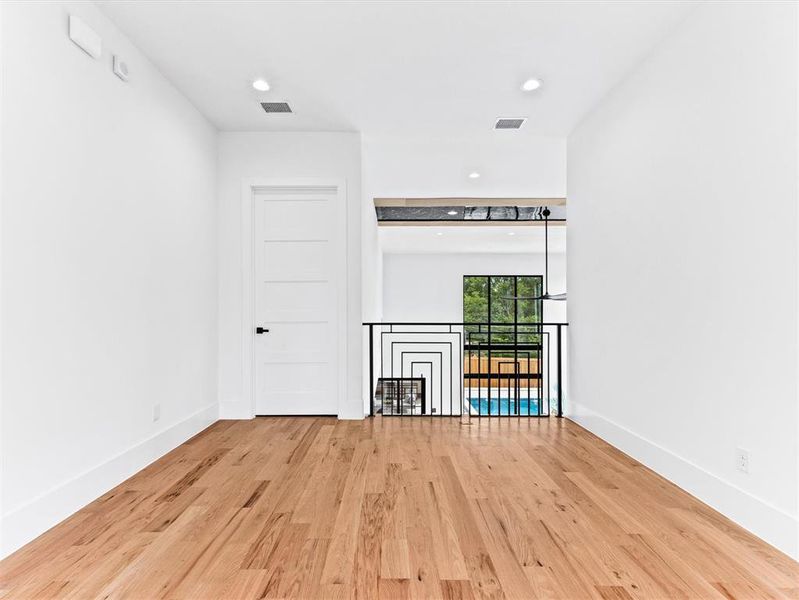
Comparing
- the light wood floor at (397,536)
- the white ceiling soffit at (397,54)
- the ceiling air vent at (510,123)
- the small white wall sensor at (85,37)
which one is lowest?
the light wood floor at (397,536)

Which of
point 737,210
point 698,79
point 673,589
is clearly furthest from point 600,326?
point 673,589

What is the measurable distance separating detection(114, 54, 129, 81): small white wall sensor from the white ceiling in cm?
506

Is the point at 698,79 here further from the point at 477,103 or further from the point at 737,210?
the point at 477,103

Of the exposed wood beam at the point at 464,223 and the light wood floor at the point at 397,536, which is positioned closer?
the light wood floor at the point at 397,536

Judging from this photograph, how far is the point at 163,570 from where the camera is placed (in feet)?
5.47

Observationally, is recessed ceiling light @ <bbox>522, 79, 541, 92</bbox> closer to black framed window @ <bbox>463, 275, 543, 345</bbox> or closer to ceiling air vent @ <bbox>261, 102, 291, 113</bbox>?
ceiling air vent @ <bbox>261, 102, 291, 113</bbox>

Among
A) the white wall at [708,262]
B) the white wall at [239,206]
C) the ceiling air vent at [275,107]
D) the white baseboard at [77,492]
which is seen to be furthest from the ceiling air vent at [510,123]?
the white baseboard at [77,492]

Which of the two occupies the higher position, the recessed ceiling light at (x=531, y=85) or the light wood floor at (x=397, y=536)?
the recessed ceiling light at (x=531, y=85)

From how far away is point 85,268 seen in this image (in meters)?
2.30

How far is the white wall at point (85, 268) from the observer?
1888mm

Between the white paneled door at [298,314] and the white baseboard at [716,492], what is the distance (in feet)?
7.94

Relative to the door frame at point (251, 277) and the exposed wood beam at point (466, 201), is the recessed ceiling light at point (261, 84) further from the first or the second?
the exposed wood beam at point (466, 201)

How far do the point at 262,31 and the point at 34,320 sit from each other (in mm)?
1933

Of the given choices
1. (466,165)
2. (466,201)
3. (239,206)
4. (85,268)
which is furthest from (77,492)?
(466,201)
